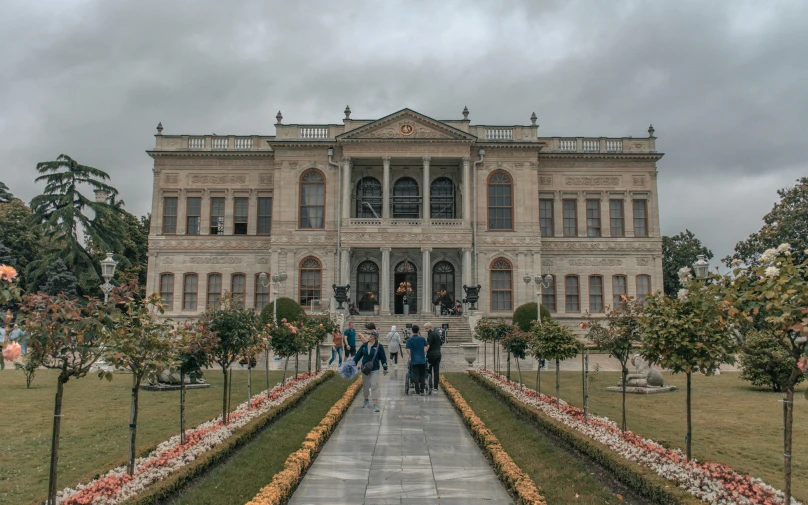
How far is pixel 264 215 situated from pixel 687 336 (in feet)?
108

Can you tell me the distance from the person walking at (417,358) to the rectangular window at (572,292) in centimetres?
2356

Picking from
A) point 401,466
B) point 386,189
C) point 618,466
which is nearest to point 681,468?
point 618,466

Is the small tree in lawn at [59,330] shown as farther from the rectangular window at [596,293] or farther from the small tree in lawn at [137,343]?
the rectangular window at [596,293]

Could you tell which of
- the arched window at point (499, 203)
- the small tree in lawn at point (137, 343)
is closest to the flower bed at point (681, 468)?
the small tree in lawn at point (137, 343)

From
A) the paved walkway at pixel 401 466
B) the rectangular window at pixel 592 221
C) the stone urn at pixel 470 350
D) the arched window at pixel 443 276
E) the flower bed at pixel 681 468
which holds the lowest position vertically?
the paved walkway at pixel 401 466

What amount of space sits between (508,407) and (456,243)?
22.3 m

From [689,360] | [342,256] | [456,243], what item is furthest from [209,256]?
[689,360]

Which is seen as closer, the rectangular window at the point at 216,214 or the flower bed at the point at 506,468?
the flower bed at the point at 506,468

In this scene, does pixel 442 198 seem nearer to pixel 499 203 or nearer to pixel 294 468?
pixel 499 203

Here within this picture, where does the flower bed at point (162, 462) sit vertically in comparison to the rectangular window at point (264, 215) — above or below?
below

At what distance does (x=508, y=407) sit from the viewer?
1364 cm

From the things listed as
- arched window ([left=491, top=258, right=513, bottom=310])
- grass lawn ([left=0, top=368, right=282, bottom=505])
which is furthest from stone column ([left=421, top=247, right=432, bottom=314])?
grass lawn ([left=0, top=368, right=282, bottom=505])

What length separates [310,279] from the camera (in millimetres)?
36094

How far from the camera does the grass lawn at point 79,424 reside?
7.93 m
